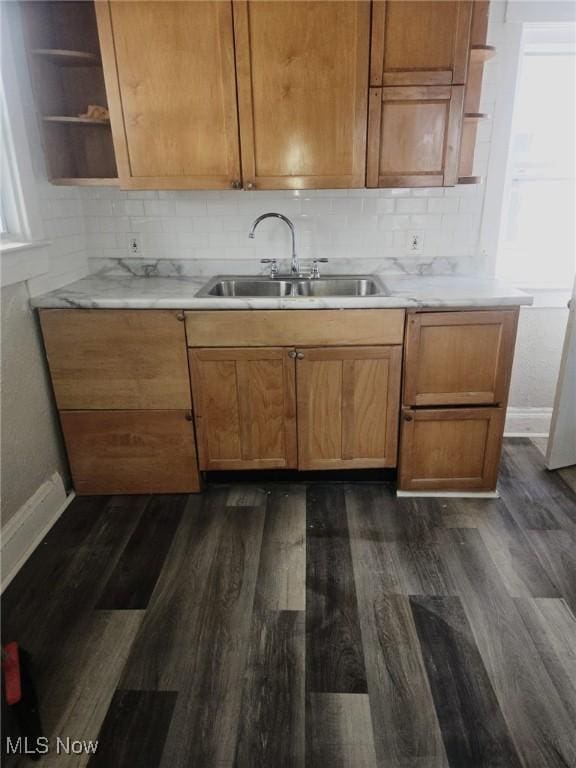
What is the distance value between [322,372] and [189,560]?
0.92 m

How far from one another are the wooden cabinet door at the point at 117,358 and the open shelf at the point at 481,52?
5.20 ft

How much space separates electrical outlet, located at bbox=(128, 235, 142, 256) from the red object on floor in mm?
1810

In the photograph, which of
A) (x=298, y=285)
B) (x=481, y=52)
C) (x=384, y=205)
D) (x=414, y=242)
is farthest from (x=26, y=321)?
(x=481, y=52)

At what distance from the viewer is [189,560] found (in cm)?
192

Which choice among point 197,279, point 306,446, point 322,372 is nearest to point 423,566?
point 306,446

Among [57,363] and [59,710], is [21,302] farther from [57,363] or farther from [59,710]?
[59,710]

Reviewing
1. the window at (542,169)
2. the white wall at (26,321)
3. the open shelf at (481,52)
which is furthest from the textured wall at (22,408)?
the window at (542,169)

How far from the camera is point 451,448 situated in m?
2.21

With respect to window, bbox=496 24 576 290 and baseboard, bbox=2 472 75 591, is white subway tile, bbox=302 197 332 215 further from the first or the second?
baseboard, bbox=2 472 75 591

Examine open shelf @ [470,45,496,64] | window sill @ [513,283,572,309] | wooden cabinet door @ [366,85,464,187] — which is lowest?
window sill @ [513,283,572,309]

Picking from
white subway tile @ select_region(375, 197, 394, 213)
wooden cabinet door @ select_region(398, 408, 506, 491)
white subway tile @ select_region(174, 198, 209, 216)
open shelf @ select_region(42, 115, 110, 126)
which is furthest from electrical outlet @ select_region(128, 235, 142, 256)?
wooden cabinet door @ select_region(398, 408, 506, 491)

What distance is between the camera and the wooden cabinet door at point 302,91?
1.89 metres

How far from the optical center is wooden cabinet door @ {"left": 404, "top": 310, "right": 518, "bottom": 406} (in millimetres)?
2004

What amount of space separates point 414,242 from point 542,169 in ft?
2.36
